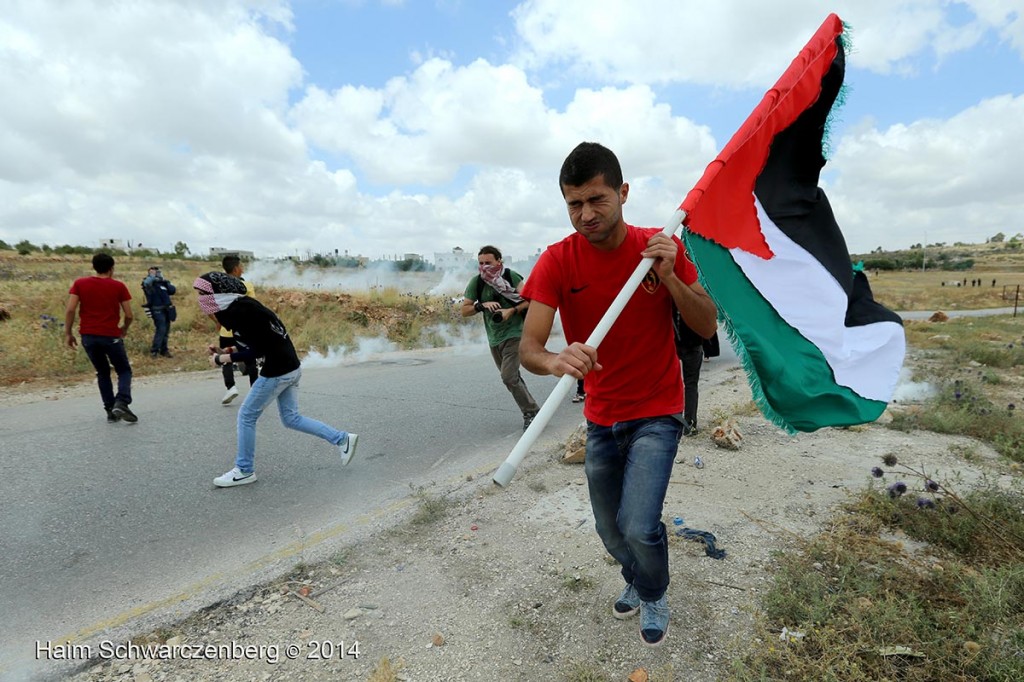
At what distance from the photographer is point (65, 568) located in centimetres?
357

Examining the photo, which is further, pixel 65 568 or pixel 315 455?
pixel 315 455

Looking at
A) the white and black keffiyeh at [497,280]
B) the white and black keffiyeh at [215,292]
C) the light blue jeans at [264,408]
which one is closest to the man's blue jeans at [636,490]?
the light blue jeans at [264,408]

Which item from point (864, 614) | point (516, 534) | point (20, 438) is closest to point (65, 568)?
point (516, 534)

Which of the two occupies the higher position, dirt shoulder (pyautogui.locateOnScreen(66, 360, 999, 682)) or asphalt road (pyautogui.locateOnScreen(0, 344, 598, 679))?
dirt shoulder (pyautogui.locateOnScreen(66, 360, 999, 682))

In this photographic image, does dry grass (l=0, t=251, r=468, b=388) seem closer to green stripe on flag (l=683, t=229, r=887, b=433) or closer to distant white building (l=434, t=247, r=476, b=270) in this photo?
green stripe on flag (l=683, t=229, r=887, b=433)

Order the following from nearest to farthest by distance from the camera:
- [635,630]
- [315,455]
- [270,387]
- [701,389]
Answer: [635,630] → [270,387] → [315,455] → [701,389]

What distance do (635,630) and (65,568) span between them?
3398 millimetres

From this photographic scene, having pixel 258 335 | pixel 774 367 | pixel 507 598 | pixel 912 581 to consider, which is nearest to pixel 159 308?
pixel 258 335

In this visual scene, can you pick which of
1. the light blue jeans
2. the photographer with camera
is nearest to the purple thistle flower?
the photographer with camera

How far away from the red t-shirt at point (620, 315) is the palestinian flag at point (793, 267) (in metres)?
0.40

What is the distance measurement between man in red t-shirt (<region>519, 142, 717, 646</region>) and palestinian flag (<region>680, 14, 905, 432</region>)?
0.41 metres

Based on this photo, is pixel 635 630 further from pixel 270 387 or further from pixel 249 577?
pixel 270 387

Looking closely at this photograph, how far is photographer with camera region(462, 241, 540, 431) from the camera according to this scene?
6.20m

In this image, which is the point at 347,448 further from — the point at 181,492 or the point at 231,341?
the point at 231,341
